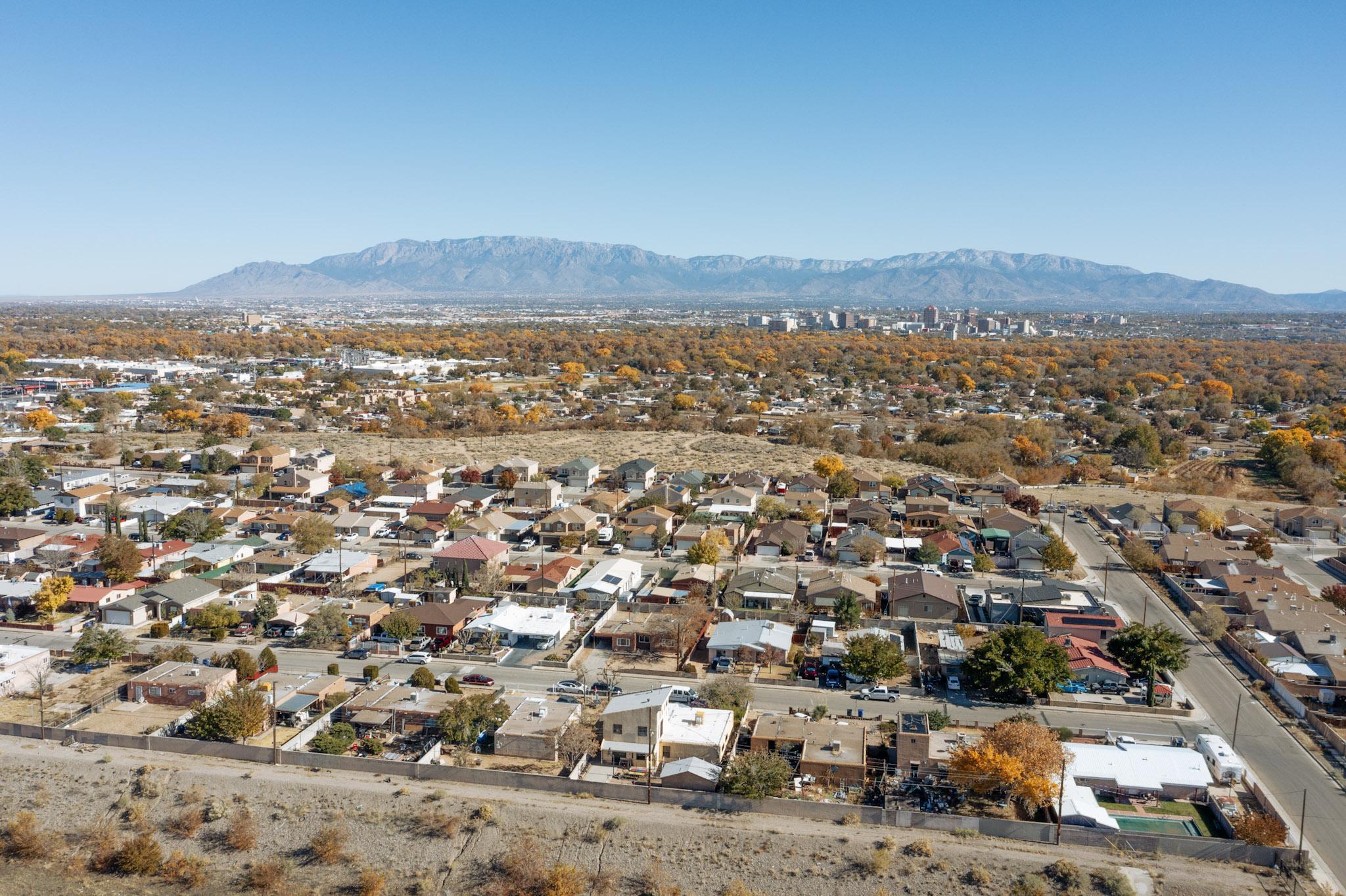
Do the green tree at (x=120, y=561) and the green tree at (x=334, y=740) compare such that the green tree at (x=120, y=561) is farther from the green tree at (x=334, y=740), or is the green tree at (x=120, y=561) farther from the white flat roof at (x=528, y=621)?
the green tree at (x=334, y=740)

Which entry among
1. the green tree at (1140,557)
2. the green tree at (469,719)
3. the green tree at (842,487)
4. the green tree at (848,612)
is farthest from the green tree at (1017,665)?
the green tree at (842,487)

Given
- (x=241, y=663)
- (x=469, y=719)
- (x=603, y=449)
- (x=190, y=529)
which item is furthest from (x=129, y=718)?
(x=603, y=449)

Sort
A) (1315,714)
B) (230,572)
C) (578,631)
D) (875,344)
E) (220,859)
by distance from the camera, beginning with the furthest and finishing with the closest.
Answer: (875,344), (230,572), (578,631), (1315,714), (220,859)

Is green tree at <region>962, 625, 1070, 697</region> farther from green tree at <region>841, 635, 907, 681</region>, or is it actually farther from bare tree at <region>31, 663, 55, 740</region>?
bare tree at <region>31, 663, 55, 740</region>

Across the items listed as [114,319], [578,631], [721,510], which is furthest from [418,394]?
[114,319]

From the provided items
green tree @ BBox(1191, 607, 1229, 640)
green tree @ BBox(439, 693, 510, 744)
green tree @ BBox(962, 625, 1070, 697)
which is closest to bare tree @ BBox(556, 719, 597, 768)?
green tree @ BBox(439, 693, 510, 744)

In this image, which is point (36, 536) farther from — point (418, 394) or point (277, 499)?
point (418, 394)

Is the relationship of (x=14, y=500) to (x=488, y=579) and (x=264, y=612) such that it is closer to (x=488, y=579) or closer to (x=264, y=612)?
(x=264, y=612)
